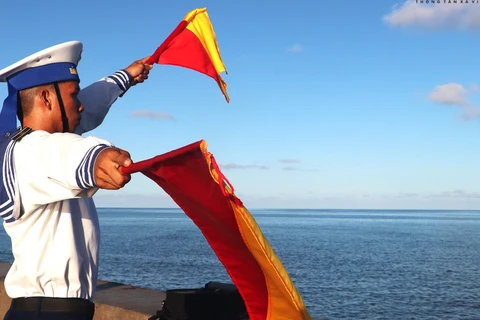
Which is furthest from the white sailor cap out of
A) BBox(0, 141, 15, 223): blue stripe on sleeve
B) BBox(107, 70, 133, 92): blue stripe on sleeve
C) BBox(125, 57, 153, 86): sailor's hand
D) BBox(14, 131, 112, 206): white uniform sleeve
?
BBox(125, 57, 153, 86): sailor's hand

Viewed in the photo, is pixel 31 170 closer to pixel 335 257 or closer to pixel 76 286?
pixel 76 286

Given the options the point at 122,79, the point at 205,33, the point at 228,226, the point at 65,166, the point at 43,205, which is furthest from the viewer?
the point at 205,33

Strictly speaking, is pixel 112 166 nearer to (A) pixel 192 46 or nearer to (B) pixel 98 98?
(B) pixel 98 98

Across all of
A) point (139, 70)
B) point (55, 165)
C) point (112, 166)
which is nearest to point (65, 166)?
point (55, 165)

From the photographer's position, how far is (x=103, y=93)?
12.5 feet

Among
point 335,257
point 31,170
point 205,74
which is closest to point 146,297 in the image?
point 205,74

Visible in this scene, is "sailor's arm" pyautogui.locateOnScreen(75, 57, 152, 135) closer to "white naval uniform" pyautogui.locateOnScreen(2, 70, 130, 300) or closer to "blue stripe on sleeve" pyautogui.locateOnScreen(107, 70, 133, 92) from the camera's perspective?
"blue stripe on sleeve" pyautogui.locateOnScreen(107, 70, 133, 92)

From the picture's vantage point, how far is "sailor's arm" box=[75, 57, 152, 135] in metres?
3.65

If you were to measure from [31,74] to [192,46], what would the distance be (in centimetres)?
190

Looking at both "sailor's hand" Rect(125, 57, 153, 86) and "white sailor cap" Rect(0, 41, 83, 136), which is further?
"sailor's hand" Rect(125, 57, 153, 86)

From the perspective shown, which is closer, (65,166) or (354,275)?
(65,166)

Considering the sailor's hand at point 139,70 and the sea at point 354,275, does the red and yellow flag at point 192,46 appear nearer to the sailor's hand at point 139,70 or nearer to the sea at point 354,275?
the sailor's hand at point 139,70

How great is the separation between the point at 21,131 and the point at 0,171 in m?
0.20

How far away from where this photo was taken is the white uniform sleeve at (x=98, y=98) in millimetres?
3639
